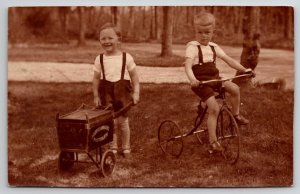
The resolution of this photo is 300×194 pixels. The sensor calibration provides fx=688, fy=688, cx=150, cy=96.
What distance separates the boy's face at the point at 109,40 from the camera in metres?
3.97

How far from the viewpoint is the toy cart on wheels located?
3.86m

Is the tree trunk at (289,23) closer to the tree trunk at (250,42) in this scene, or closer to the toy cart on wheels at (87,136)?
the tree trunk at (250,42)

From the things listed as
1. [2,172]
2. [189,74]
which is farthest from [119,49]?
[2,172]

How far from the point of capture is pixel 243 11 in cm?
394

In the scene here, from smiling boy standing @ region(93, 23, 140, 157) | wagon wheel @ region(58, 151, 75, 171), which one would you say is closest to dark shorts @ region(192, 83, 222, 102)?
smiling boy standing @ region(93, 23, 140, 157)

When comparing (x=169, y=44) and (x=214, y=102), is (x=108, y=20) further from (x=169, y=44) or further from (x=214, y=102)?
(x=214, y=102)

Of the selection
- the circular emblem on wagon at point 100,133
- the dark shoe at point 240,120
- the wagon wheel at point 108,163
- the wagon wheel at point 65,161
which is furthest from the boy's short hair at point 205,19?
the wagon wheel at point 65,161

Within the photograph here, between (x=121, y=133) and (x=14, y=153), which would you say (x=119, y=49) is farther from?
(x=14, y=153)

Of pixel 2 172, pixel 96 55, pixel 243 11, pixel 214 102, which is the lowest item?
pixel 2 172

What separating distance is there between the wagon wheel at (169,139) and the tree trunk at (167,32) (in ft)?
1.33

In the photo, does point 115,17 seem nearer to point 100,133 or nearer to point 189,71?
point 189,71

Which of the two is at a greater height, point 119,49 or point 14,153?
point 119,49

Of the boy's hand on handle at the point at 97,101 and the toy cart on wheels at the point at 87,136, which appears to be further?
the boy's hand on handle at the point at 97,101

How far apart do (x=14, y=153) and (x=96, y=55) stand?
745 mm
